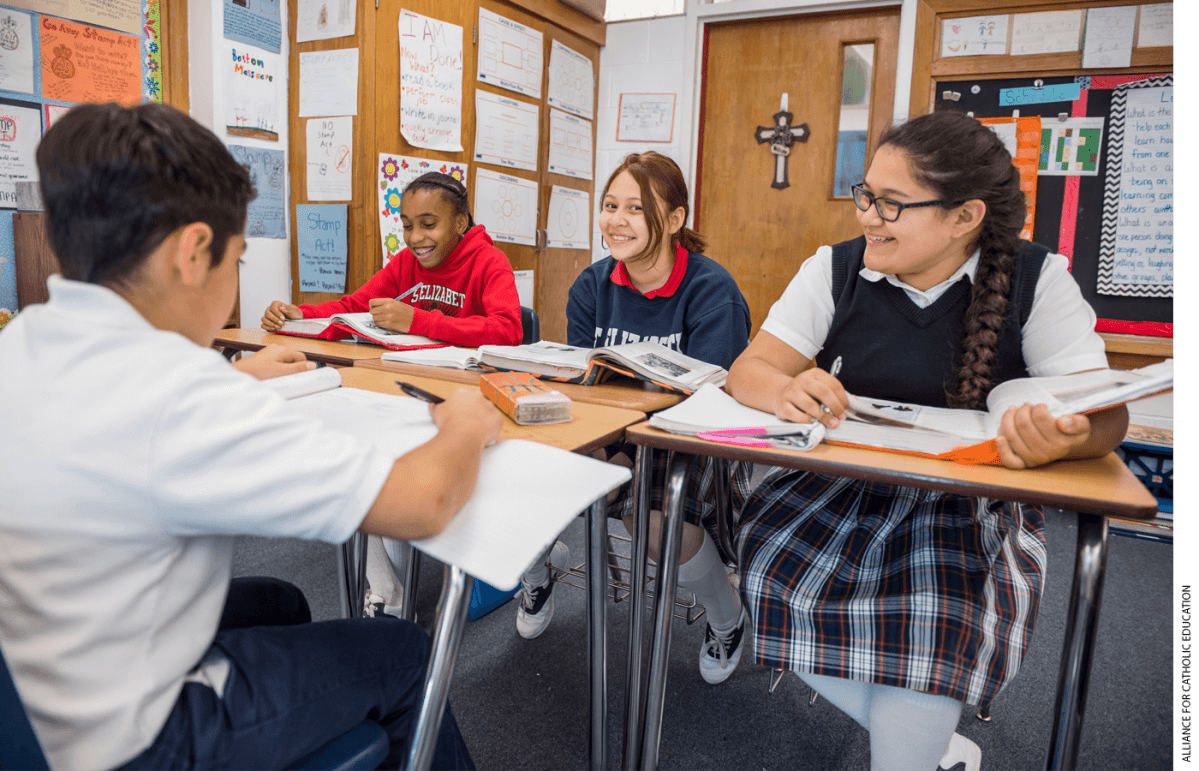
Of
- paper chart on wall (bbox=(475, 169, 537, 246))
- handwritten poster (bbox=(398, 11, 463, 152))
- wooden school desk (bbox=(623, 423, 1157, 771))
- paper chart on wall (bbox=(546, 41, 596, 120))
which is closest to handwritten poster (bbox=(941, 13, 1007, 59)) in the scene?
paper chart on wall (bbox=(546, 41, 596, 120))

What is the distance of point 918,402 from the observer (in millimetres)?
1237

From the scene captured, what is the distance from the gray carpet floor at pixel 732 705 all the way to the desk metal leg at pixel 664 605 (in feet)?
0.68

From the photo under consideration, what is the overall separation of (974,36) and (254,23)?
2.79 meters

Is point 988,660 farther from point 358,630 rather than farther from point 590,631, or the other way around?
point 358,630

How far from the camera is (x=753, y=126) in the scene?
355 cm

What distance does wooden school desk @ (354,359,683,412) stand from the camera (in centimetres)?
119

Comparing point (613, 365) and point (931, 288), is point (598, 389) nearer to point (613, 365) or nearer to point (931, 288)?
point (613, 365)

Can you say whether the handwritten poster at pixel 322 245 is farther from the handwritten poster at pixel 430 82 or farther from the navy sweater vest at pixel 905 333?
the navy sweater vest at pixel 905 333

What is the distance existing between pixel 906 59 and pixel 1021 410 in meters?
2.81

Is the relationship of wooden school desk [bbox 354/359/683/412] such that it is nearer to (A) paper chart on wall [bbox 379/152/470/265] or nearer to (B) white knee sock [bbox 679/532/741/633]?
(B) white knee sock [bbox 679/532/741/633]

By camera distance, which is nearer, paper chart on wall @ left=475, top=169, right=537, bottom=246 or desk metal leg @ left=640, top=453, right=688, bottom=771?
desk metal leg @ left=640, top=453, right=688, bottom=771

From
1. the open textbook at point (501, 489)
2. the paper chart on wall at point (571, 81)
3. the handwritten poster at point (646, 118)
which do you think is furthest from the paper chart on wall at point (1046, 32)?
the open textbook at point (501, 489)

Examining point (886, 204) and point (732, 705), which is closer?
point (886, 204)

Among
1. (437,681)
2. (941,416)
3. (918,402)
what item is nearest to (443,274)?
(918,402)
